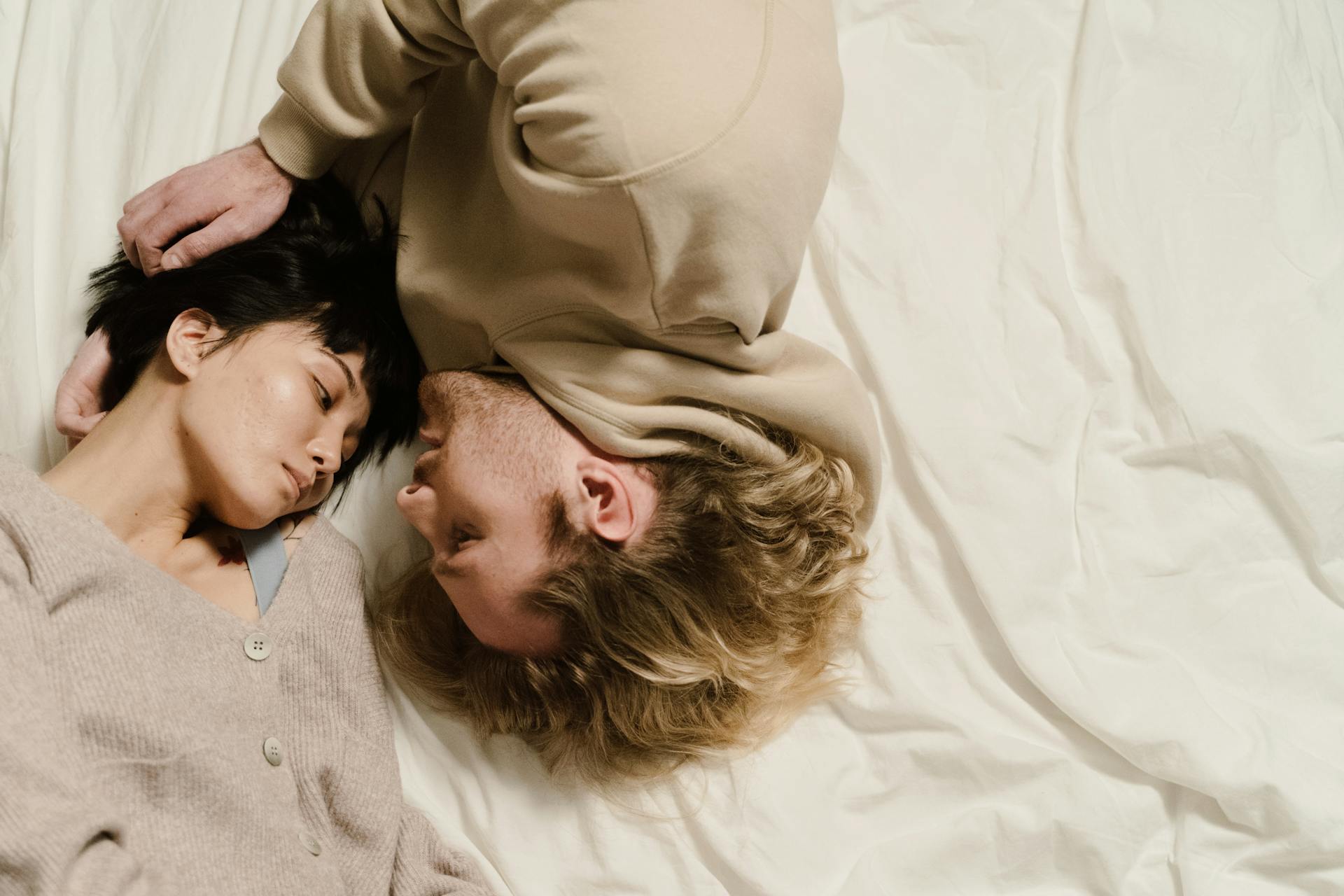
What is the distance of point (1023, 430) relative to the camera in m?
1.52

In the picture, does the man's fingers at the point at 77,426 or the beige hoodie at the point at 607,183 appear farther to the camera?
the man's fingers at the point at 77,426

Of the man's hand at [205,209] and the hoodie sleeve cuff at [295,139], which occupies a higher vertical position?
the hoodie sleeve cuff at [295,139]

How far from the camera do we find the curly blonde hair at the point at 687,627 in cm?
138

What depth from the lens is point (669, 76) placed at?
1.15 meters

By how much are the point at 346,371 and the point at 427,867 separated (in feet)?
2.41

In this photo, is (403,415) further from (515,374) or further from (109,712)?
(109,712)

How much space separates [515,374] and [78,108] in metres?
0.88

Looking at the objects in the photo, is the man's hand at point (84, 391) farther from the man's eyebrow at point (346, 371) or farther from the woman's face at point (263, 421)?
the man's eyebrow at point (346, 371)

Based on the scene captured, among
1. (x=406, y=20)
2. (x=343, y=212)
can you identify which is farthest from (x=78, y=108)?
(x=406, y=20)

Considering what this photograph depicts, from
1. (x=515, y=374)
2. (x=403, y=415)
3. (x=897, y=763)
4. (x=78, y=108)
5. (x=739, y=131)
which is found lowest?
(x=897, y=763)

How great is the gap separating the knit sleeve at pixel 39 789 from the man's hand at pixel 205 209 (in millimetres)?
460

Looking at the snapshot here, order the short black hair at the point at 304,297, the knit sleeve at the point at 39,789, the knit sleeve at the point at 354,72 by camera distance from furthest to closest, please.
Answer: the short black hair at the point at 304,297 → the knit sleeve at the point at 354,72 → the knit sleeve at the point at 39,789

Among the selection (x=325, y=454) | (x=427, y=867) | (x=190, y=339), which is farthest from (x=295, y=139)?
(x=427, y=867)

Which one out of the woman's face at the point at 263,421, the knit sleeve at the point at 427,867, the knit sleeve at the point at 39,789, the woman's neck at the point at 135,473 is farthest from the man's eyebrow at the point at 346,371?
the knit sleeve at the point at 427,867
